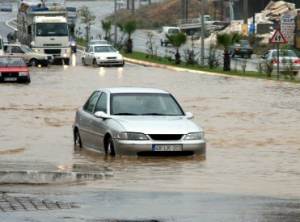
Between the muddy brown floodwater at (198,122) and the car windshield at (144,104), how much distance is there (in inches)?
40.9

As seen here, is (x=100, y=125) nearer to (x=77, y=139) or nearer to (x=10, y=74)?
(x=77, y=139)

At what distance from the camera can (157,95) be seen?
21375mm

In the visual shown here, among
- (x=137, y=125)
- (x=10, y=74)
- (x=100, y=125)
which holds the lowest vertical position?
(x=10, y=74)

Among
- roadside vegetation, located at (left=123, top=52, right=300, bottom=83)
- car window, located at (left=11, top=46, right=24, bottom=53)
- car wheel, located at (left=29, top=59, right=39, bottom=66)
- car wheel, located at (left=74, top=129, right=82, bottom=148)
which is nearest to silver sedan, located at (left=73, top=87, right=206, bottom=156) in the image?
Result: car wheel, located at (left=74, top=129, right=82, bottom=148)

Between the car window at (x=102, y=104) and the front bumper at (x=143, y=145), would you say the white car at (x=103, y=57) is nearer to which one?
the car window at (x=102, y=104)

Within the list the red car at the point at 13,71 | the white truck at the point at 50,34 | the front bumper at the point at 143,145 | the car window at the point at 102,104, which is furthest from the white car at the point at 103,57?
the front bumper at the point at 143,145

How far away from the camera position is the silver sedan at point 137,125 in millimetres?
19609

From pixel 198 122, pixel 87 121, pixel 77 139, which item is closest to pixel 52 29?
pixel 198 122

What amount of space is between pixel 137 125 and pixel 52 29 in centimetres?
4906

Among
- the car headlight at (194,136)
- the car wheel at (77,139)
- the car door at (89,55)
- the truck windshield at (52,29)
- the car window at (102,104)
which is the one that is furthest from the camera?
the car door at (89,55)

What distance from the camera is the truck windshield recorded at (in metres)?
67.9

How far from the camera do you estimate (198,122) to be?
32.6 m

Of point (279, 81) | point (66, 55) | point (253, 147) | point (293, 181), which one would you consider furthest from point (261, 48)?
point (293, 181)

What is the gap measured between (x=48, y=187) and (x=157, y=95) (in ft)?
23.8
